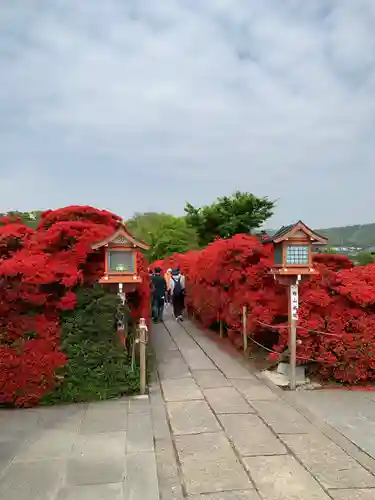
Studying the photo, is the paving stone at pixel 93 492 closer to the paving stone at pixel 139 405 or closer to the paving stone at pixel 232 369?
the paving stone at pixel 139 405

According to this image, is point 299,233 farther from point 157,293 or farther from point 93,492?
point 157,293

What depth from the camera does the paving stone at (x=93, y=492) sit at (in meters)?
3.91

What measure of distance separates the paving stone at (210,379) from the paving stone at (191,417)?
0.93 meters

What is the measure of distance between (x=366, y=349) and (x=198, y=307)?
6.52 m

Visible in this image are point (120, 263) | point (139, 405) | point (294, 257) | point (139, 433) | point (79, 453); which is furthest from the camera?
point (294, 257)

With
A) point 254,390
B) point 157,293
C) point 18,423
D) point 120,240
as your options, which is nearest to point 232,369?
point 254,390

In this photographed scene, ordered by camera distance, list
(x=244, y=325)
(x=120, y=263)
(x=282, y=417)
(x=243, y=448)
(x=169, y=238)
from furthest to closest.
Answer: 1. (x=169, y=238)
2. (x=244, y=325)
3. (x=120, y=263)
4. (x=282, y=417)
5. (x=243, y=448)

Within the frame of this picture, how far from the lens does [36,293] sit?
675 cm

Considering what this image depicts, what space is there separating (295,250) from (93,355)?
385 cm

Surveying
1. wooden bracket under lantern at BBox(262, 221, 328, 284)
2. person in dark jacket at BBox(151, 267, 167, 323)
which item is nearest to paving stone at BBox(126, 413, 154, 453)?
wooden bracket under lantern at BBox(262, 221, 328, 284)

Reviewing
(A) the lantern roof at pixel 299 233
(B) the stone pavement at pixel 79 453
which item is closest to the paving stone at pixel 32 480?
(B) the stone pavement at pixel 79 453

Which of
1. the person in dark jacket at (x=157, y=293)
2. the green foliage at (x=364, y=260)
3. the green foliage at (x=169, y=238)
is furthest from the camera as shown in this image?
the green foliage at (x=169, y=238)

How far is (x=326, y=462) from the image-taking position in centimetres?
458

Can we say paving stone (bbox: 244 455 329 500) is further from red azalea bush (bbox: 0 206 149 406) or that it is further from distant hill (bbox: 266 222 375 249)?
distant hill (bbox: 266 222 375 249)
